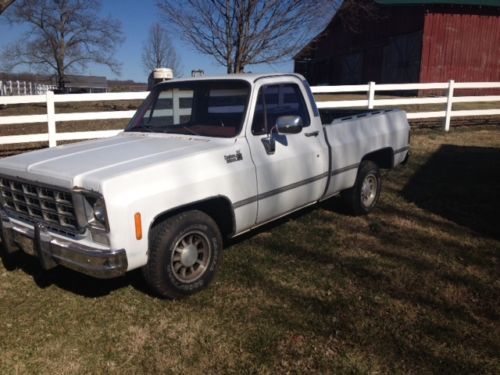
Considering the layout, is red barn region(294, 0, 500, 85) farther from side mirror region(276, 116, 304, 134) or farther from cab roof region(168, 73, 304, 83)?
side mirror region(276, 116, 304, 134)

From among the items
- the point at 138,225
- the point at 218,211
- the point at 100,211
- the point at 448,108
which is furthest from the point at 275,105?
the point at 448,108

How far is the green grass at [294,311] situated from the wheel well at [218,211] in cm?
49

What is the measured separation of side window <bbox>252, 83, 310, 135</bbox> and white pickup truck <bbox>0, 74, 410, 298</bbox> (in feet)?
0.04

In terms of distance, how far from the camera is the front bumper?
3203mm

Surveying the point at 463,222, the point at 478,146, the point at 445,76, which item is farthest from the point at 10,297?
the point at 445,76

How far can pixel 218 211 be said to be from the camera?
4.11m

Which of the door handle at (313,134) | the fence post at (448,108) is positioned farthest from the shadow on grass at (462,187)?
the fence post at (448,108)

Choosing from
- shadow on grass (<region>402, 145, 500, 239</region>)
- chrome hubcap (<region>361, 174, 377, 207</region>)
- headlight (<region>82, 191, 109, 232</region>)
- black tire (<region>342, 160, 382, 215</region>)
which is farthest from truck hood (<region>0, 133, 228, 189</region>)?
shadow on grass (<region>402, 145, 500, 239</region>)

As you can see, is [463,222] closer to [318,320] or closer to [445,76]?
[318,320]

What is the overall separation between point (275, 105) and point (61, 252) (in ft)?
8.21

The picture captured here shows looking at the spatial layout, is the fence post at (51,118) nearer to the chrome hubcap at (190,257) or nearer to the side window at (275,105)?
the side window at (275,105)

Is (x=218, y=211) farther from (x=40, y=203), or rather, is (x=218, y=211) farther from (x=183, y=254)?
(x=40, y=203)

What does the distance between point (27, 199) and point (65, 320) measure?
41.0 inches

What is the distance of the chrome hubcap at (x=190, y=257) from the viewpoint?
3740 millimetres
